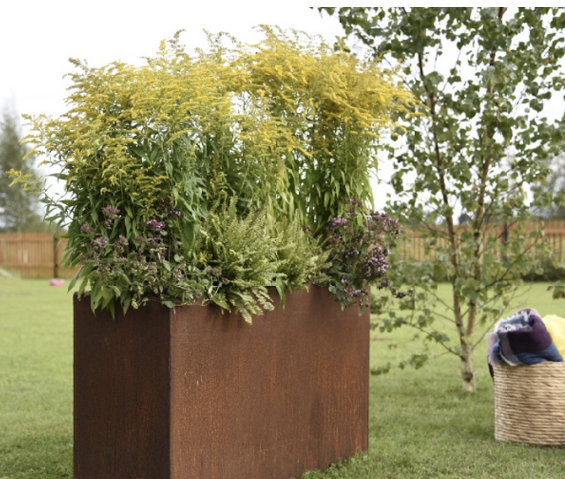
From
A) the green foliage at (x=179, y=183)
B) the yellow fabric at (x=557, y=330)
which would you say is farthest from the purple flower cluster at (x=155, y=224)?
the yellow fabric at (x=557, y=330)

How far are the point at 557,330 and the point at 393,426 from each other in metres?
1.20

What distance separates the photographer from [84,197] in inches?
123

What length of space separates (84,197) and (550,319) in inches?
118

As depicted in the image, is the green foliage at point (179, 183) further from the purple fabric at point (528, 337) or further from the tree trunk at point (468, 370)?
the tree trunk at point (468, 370)

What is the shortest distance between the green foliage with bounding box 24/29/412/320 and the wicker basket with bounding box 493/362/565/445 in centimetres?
158

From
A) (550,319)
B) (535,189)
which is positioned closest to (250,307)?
(550,319)

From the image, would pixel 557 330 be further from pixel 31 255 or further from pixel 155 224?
pixel 31 255

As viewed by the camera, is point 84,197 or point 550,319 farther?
point 550,319

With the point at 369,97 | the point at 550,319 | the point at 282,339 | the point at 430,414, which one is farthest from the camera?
the point at 430,414

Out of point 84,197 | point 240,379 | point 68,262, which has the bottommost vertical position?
point 240,379

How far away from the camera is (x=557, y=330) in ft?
14.7

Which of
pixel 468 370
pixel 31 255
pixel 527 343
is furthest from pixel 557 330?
pixel 31 255

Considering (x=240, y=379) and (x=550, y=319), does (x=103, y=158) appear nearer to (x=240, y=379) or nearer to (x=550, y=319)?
(x=240, y=379)

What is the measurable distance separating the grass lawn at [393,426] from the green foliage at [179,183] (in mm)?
1197
